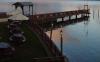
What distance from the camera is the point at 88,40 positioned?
195 feet

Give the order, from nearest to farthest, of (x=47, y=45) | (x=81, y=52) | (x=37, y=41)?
(x=47, y=45)
(x=37, y=41)
(x=81, y=52)

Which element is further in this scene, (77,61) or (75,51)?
(75,51)

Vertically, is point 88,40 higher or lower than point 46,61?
lower

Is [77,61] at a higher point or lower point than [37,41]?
lower

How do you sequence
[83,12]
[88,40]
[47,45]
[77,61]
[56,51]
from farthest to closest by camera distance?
[83,12] → [88,40] → [77,61] → [47,45] → [56,51]

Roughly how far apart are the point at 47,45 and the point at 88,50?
665 inches

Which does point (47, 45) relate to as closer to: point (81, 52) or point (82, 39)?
point (81, 52)

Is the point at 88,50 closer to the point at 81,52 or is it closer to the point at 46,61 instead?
the point at 81,52

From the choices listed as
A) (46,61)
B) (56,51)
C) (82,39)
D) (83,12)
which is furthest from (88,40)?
(83,12)

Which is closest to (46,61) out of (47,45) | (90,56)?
(47,45)

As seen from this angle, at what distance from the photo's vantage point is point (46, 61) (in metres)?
25.4

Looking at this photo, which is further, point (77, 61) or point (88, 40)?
point (88, 40)

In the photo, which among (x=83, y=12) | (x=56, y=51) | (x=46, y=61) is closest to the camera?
(x=46, y=61)

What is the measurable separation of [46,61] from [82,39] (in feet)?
118
